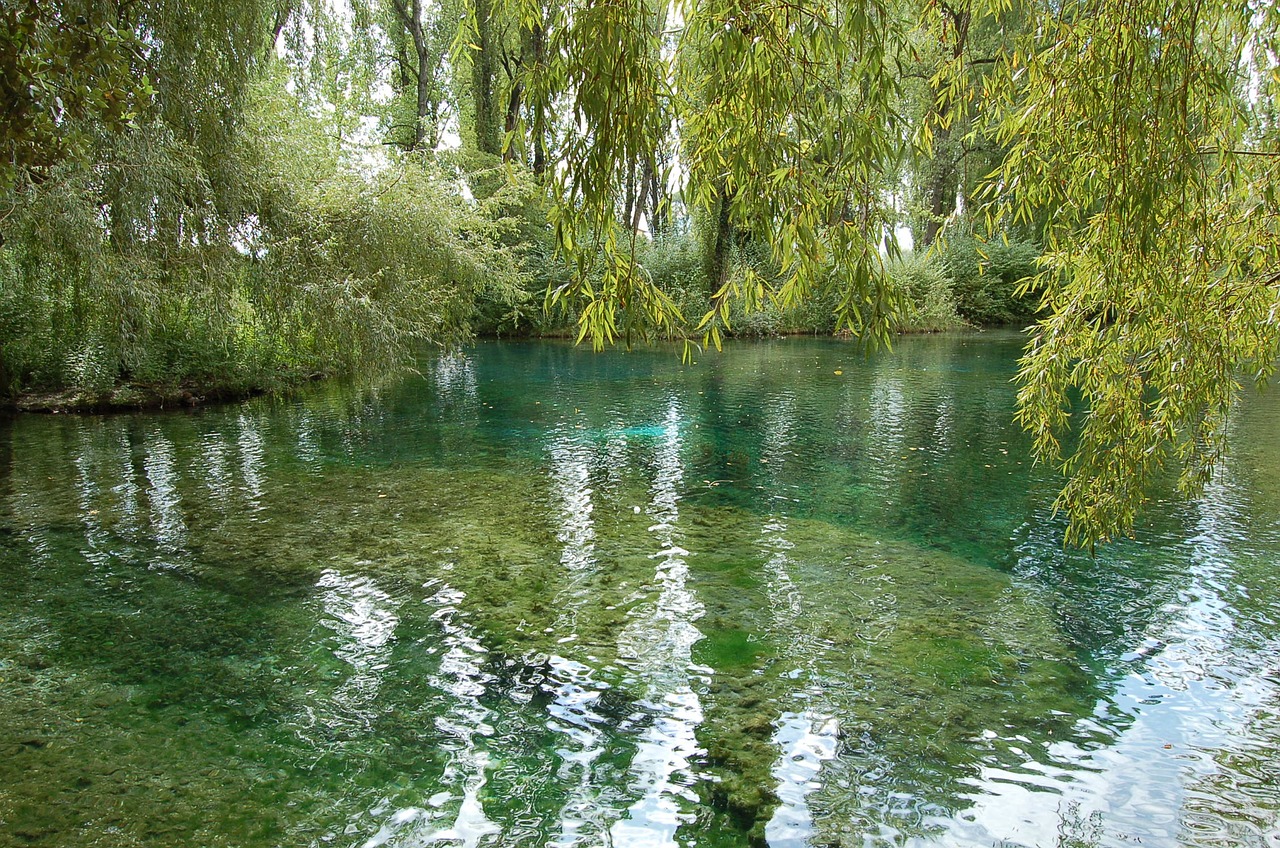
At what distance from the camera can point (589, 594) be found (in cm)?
486

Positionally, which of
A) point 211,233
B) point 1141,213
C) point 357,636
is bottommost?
point 357,636

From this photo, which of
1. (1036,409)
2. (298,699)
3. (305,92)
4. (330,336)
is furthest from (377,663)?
(305,92)

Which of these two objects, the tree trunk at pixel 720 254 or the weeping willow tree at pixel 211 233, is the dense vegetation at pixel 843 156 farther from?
the tree trunk at pixel 720 254

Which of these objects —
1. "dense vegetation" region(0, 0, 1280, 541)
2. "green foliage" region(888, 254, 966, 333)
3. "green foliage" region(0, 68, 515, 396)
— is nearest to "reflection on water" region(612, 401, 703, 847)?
"dense vegetation" region(0, 0, 1280, 541)

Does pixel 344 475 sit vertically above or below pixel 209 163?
below

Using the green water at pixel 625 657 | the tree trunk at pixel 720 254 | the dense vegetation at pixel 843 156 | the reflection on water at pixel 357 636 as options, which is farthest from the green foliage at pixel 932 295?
the reflection on water at pixel 357 636

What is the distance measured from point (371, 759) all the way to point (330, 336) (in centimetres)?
763

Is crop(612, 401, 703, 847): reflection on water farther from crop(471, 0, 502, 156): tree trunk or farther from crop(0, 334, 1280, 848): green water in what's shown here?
crop(471, 0, 502, 156): tree trunk

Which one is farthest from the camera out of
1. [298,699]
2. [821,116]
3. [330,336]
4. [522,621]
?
[330,336]

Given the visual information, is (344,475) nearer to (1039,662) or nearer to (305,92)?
(1039,662)

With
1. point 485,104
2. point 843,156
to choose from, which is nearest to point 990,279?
point 485,104

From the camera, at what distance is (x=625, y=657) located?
159 inches

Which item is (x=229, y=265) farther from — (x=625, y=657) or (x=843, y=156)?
(x=843, y=156)

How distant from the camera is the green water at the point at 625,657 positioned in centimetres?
288
